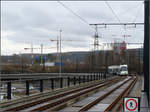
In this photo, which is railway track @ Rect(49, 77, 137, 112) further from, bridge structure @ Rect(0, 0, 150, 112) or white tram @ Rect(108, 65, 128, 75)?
white tram @ Rect(108, 65, 128, 75)

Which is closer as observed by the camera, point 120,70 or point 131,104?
point 131,104

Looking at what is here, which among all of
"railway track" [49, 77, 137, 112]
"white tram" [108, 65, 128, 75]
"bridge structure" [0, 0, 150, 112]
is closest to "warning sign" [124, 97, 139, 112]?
"bridge structure" [0, 0, 150, 112]

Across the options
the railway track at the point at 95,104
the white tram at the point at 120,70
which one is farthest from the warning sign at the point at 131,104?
the white tram at the point at 120,70

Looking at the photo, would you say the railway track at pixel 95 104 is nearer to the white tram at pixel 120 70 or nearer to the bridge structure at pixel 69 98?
the bridge structure at pixel 69 98

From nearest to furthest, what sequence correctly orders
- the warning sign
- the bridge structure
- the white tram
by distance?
the warning sign, the bridge structure, the white tram

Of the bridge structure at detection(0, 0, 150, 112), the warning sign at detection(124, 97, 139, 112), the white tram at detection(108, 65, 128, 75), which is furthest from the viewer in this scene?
the white tram at detection(108, 65, 128, 75)

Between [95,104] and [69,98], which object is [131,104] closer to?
[95,104]

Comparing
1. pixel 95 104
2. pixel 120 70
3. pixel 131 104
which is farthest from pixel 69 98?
pixel 120 70

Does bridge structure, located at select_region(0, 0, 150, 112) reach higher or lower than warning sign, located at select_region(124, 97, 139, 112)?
lower

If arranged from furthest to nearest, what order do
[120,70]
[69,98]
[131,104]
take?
[120,70], [69,98], [131,104]

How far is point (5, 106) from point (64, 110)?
3.06 meters

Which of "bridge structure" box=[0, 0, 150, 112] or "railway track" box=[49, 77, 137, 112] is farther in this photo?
"railway track" box=[49, 77, 137, 112]

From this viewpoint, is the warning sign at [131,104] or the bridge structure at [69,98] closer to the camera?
the warning sign at [131,104]

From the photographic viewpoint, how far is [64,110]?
1426 centimetres
